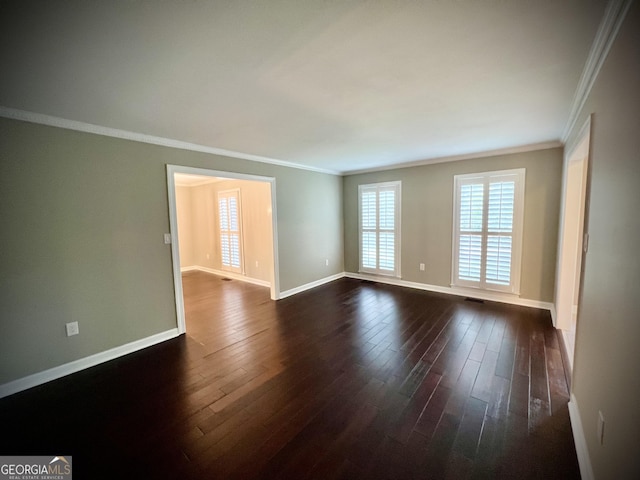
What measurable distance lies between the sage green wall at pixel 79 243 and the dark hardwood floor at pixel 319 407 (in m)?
0.37

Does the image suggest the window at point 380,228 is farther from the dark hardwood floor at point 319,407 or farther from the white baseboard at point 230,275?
the white baseboard at point 230,275

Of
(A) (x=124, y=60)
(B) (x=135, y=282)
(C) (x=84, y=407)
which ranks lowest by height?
(C) (x=84, y=407)

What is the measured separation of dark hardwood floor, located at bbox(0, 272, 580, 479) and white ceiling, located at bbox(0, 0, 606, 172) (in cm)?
242

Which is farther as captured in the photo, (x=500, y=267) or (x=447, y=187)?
(x=447, y=187)

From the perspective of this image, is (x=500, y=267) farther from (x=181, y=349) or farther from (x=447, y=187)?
(x=181, y=349)

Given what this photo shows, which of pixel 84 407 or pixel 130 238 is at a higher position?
pixel 130 238

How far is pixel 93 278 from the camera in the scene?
106 inches

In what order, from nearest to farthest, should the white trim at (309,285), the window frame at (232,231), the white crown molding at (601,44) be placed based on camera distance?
the white crown molding at (601,44) < the white trim at (309,285) < the window frame at (232,231)

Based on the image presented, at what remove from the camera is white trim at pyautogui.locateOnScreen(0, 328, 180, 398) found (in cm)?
229

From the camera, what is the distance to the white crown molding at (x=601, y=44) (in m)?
1.20

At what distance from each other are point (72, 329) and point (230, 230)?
3.91 metres

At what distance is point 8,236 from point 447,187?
18.1 ft

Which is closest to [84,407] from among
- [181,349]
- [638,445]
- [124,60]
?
[181,349]

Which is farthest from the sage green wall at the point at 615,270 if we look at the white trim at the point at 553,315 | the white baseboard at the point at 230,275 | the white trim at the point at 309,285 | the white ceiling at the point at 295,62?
the white baseboard at the point at 230,275
